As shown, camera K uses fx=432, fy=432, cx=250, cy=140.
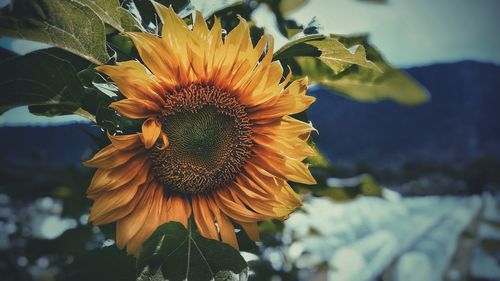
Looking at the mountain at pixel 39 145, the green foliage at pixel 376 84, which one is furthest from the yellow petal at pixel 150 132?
the mountain at pixel 39 145

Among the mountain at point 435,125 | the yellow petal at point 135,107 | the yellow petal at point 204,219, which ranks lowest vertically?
the mountain at point 435,125

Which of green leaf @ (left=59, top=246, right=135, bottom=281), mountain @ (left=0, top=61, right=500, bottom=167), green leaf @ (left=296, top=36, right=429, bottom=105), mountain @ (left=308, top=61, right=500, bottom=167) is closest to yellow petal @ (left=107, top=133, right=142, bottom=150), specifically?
green leaf @ (left=59, top=246, right=135, bottom=281)

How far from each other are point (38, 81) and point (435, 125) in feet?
23.9

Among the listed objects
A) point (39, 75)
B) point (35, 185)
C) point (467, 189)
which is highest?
point (39, 75)

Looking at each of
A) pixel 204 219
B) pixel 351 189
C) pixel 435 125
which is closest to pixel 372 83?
pixel 351 189

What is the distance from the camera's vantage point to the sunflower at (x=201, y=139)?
386 millimetres

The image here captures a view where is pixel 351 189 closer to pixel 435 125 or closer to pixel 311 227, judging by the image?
pixel 311 227

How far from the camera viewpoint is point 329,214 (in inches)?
61.3

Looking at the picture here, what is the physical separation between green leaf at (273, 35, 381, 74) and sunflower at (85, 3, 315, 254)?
0.02 meters

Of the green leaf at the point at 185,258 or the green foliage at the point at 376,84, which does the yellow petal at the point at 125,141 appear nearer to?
the green leaf at the point at 185,258

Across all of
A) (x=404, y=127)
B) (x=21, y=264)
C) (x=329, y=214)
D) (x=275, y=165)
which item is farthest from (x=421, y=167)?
(x=275, y=165)

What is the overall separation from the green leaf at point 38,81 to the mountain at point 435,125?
532 cm

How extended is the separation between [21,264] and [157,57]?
1175mm

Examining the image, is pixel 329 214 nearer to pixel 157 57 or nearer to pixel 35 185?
pixel 35 185
